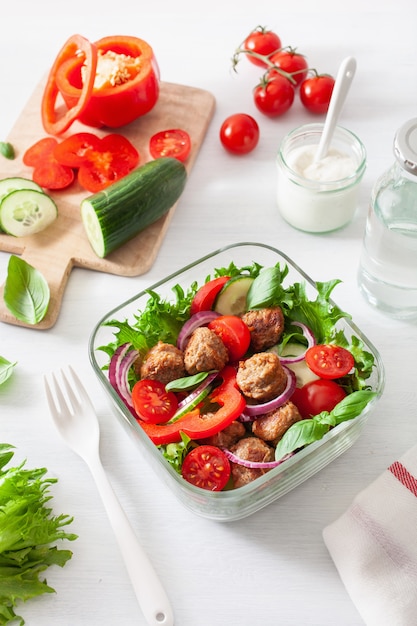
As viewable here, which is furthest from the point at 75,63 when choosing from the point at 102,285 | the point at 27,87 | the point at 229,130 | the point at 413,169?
the point at 413,169

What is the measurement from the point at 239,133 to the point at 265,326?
3.52 ft

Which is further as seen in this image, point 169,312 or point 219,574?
point 169,312

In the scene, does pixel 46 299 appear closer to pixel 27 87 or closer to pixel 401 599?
pixel 27 87

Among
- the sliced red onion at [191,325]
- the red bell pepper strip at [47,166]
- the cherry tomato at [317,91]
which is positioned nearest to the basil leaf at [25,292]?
the red bell pepper strip at [47,166]

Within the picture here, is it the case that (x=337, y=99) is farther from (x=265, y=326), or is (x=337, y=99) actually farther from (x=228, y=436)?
(x=228, y=436)

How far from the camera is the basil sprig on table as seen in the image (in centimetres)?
210

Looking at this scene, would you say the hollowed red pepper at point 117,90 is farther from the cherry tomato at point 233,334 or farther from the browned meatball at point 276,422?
the browned meatball at point 276,422

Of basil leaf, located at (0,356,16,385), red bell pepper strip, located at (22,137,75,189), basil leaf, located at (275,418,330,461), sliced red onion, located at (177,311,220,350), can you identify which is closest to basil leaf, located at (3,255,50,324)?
basil leaf, located at (0,356,16,385)

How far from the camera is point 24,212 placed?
294cm

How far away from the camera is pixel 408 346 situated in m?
2.70

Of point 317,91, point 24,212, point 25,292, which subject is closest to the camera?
point 25,292

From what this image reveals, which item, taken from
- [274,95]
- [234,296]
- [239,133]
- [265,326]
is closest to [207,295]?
[234,296]

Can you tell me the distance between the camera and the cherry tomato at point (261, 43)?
11.4 ft

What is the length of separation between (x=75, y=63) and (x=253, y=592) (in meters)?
2.21
